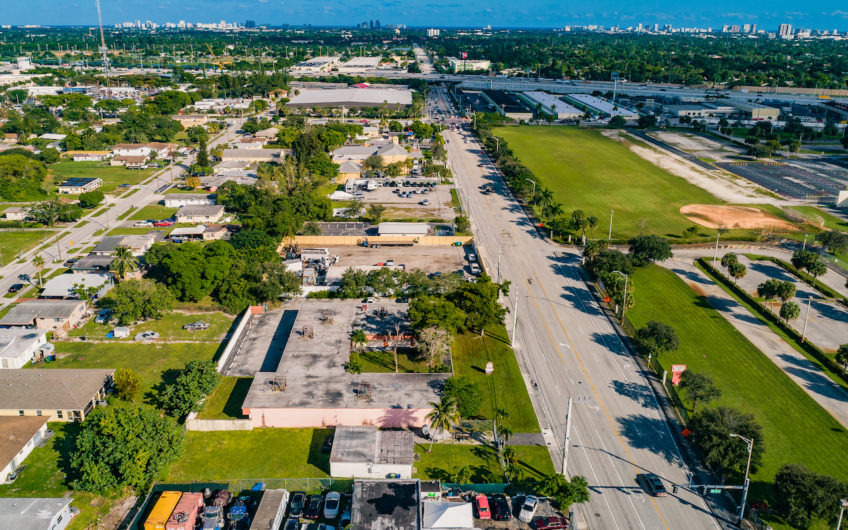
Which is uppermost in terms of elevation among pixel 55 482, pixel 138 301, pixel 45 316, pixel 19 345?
pixel 138 301

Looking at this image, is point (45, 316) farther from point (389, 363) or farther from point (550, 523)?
point (550, 523)

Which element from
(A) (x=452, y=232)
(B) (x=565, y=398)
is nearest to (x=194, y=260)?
(A) (x=452, y=232)

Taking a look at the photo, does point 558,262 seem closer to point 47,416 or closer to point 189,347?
point 189,347

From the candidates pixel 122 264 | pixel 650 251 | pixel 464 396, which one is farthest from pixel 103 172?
pixel 464 396

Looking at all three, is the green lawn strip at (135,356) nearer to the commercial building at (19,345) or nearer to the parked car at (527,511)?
the commercial building at (19,345)

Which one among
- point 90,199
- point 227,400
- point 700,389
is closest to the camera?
point 700,389

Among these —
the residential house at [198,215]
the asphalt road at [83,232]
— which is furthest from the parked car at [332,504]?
the residential house at [198,215]
